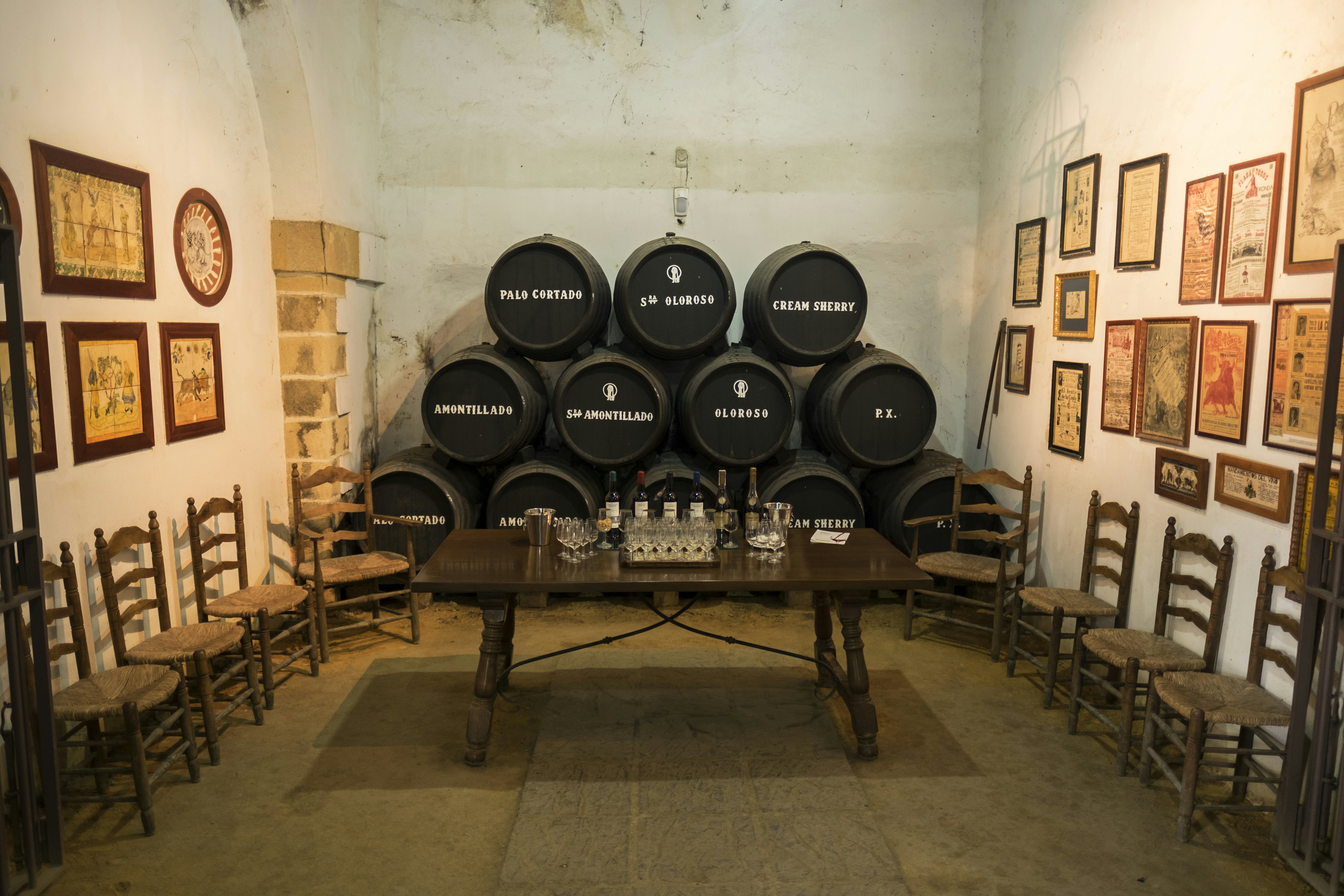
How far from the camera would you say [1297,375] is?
2.76 metres

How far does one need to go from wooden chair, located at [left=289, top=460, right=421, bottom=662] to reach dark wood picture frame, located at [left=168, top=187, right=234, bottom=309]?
82 centimetres

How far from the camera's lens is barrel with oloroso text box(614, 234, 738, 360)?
4.70 metres

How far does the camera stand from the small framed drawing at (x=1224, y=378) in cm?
300

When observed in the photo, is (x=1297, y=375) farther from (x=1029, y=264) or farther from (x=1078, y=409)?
(x=1029, y=264)

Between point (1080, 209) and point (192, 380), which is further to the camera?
point (1080, 209)

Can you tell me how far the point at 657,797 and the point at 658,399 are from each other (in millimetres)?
2238

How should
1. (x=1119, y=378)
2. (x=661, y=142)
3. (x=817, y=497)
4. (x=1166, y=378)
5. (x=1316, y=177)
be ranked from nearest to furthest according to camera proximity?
(x=1316, y=177)
(x=1166, y=378)
(x=1119, y=378)
(x=817, y=497)
(x=661, y=142)

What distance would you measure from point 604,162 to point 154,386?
2.78 metres

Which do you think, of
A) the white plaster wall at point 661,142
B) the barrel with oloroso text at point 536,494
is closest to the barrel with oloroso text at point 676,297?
the white plaster wall at point 661,142

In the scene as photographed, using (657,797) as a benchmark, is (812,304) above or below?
above

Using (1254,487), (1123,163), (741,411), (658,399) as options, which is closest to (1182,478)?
(1254,487)

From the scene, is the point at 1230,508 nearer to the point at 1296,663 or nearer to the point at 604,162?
the point at 1296,663

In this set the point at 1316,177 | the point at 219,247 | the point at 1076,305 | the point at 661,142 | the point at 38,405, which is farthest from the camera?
the point at 661,142

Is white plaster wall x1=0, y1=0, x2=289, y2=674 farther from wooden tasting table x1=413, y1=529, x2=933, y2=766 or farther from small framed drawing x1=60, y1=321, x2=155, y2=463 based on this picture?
wooden tasting table x1=413, y1=529, x2=933, y2=766
